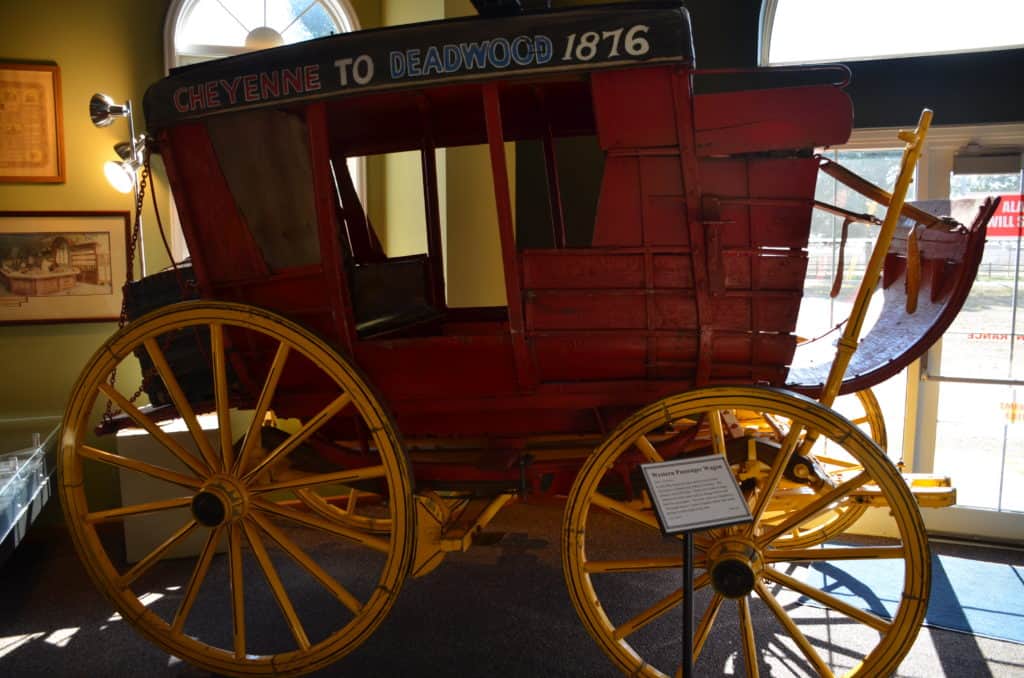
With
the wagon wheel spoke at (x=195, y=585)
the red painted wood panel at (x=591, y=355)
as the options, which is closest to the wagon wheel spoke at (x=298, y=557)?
the wagon wheel spoke at (x=195, y=585)

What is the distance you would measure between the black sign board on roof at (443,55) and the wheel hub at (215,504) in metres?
1.11

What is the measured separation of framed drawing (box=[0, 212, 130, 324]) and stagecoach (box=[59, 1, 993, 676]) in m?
1.27

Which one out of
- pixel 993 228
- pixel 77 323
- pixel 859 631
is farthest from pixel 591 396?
pixel 77 323

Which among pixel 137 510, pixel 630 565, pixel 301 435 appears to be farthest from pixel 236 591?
pixel 630 565

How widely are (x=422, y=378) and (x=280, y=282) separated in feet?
1.78

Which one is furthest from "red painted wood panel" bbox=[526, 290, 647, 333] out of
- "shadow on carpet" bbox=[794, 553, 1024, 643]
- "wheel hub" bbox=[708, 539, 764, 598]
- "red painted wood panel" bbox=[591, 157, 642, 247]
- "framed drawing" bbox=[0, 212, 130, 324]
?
"framed drawing" bbox=[0, 212, 130, 324]

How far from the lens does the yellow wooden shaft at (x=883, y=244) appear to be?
203cm

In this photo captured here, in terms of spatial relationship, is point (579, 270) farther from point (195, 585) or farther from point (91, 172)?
point (91, 172)

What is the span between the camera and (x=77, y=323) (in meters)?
3.75

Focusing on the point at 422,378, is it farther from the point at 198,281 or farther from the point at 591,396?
the point at 198,281

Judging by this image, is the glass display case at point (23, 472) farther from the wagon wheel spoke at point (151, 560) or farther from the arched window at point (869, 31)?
the arched window at point (869, 31)

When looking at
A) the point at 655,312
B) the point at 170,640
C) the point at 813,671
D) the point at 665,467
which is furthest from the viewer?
the point at 813,671

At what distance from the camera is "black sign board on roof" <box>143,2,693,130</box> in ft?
A: 6.46

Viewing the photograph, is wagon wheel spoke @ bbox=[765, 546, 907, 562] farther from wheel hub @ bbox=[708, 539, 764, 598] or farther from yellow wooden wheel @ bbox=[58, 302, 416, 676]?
yellow wooden wheel @ bbox=[58, 302, 416, 676]
